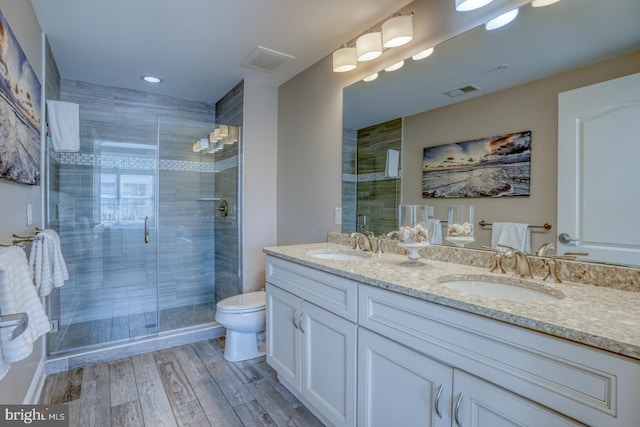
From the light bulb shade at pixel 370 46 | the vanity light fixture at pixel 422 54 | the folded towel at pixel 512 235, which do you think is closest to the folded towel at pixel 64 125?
the light bulb shade at pixel 370 46

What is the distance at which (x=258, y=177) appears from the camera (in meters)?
3.15

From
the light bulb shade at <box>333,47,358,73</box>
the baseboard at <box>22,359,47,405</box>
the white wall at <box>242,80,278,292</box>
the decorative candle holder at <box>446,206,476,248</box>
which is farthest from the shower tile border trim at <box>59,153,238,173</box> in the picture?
the decorative candle holder at <box>446,206,476,248</box>

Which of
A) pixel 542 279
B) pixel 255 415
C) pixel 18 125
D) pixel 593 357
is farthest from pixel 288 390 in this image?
pixel 18 125

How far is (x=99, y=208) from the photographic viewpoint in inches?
123

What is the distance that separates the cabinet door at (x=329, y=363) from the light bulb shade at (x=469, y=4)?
157cm

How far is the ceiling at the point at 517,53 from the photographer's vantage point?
1.19 metres

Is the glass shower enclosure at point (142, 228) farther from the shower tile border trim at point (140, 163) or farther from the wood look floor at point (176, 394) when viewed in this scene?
the wood look floor at point (176, 394)

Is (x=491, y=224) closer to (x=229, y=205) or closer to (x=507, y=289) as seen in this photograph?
(x=507, y=289)

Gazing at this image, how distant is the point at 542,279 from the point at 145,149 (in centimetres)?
332

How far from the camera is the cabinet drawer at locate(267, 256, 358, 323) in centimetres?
149

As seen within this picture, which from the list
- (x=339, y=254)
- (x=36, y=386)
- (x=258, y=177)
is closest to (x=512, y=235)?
(x=339, y=254)

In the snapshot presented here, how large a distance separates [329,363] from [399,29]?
5.97 feet

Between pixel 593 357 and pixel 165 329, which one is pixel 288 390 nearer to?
pixel 165 329

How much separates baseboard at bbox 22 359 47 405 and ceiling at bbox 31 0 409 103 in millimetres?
2255
